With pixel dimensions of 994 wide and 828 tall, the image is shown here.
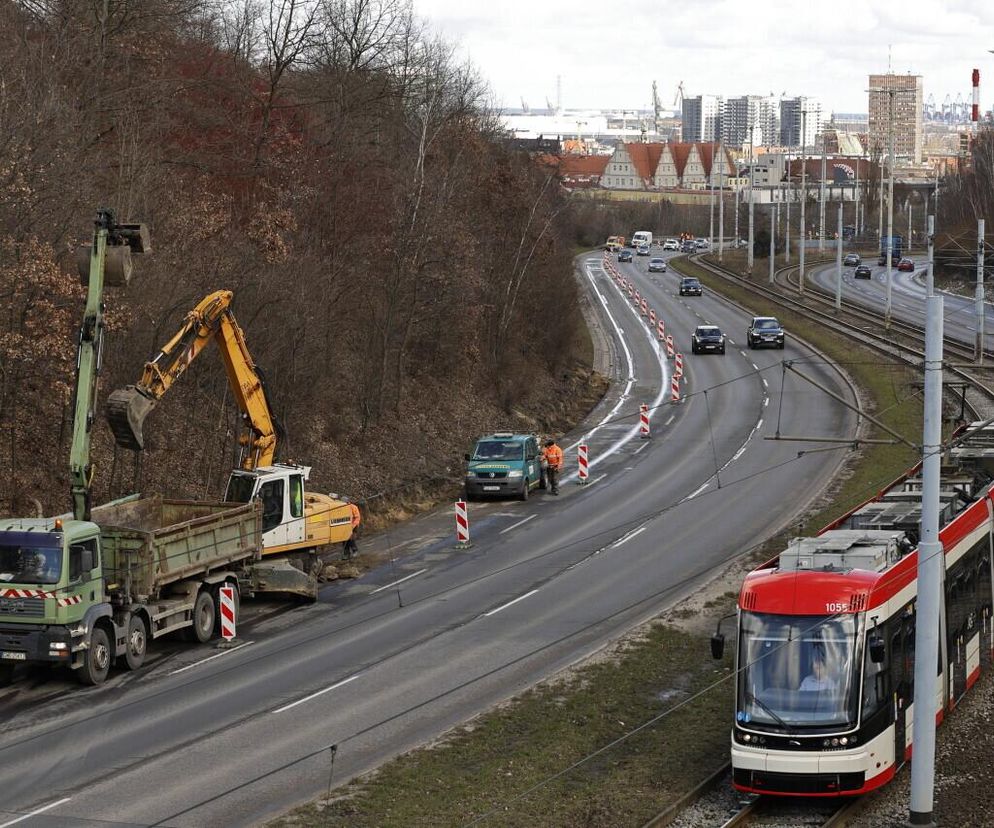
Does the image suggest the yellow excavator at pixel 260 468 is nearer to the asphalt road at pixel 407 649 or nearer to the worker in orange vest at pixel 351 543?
the worker in orange vest at pixel 351 543

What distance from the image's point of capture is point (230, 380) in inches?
1150

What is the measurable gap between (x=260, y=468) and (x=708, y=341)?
144 ft

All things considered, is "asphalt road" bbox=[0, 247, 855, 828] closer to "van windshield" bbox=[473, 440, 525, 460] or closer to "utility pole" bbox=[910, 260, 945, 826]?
"van windshield" bbox=[473, 440, 525, 460]

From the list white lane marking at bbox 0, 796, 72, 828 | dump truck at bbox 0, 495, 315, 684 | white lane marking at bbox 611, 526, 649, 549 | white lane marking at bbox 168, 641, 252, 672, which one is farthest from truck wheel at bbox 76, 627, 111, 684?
white lane marking at bbox 611, 526, 649, 549

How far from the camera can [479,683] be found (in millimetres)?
23469

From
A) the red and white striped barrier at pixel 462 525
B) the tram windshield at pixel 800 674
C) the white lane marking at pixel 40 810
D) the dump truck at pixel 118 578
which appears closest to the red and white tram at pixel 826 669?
the tram windshield at pixel 800 674

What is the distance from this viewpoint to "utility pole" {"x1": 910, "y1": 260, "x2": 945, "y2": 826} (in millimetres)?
16375

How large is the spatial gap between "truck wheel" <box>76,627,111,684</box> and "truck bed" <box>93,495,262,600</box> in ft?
3.08

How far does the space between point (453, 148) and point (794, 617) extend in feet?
163

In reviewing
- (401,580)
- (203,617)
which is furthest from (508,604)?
(203,617)

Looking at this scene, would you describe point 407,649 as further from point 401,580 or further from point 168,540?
point 401,580

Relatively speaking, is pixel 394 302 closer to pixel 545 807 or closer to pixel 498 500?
pixel 498 500

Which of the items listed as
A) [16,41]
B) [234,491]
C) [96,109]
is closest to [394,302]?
[96,109]

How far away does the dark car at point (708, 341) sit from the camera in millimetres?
71250
